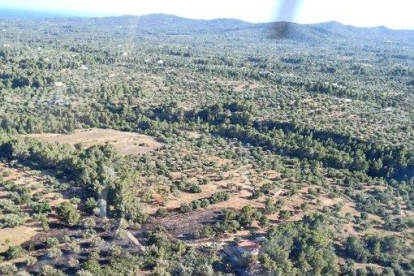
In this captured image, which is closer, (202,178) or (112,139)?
(202,178)

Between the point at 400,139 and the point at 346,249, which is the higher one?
the point at 400,139

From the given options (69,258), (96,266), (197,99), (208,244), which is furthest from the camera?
(197,99)

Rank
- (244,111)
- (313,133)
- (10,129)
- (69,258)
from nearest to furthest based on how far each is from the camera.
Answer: (69,258), (10,129), (313,133), (244,111)

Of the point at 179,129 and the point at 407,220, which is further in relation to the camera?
the point at 179,129

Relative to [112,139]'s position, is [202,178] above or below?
above

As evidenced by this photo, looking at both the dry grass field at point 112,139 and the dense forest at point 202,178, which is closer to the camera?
the dense forest at point 202,178

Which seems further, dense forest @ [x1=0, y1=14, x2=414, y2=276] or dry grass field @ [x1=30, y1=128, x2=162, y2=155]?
dry grass field @ [x1=30, y1=128, x2=162, y2=155]

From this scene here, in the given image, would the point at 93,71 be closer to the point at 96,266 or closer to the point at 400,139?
the point at 400,139

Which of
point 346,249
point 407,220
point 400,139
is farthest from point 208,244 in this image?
point 400,139
